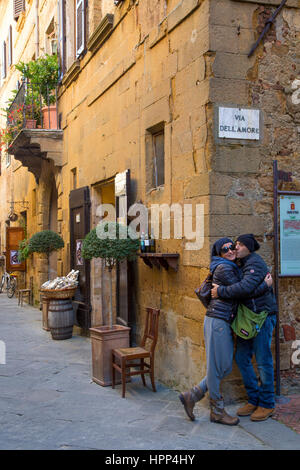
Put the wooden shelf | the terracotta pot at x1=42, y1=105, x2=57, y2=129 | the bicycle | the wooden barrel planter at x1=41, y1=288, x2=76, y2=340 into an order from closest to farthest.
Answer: the wooden shelf < the wooden barrel planter at x1=41, y1=288, x2=76, y2=340 < the terracotta pot at x1=42, y1=105, x2=57, y2=129 < the bicycle

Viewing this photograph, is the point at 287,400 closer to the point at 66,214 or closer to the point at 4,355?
the point at 4,355

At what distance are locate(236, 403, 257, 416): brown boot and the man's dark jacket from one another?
2.85ft

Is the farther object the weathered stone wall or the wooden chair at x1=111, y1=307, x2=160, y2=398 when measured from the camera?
the wooden chair at x1=111, y1=307, x2=160, y2=398

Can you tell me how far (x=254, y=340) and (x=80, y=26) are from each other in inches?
271

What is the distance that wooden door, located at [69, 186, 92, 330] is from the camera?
8.48 meters

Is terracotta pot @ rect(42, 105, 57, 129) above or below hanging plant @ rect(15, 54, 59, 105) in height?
below

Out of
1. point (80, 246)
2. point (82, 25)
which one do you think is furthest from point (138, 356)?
point (82, 25)

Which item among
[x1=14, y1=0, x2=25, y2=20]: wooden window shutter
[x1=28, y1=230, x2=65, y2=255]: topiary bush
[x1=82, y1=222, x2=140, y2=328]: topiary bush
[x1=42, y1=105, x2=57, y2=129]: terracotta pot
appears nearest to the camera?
[x1=82, y1=222, x2=140, y2=328]: topiary bush

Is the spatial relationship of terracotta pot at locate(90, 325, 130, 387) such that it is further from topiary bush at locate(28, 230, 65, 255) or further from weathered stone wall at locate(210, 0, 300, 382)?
topiary bush at locate(28, 230, 65, 255)

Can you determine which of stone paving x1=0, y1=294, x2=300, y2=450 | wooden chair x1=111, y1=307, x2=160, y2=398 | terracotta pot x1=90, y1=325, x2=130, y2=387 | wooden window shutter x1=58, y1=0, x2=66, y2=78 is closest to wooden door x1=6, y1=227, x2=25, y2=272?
wooden window shutter x1=58, y1=0, x2=66, y2=78

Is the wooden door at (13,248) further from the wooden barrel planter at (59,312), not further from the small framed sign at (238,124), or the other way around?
the small framed sign at (238,124)

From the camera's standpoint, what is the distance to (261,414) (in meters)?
4.30

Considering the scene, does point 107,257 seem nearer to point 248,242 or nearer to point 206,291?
point 206,291

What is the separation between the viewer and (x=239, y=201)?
4809mm
